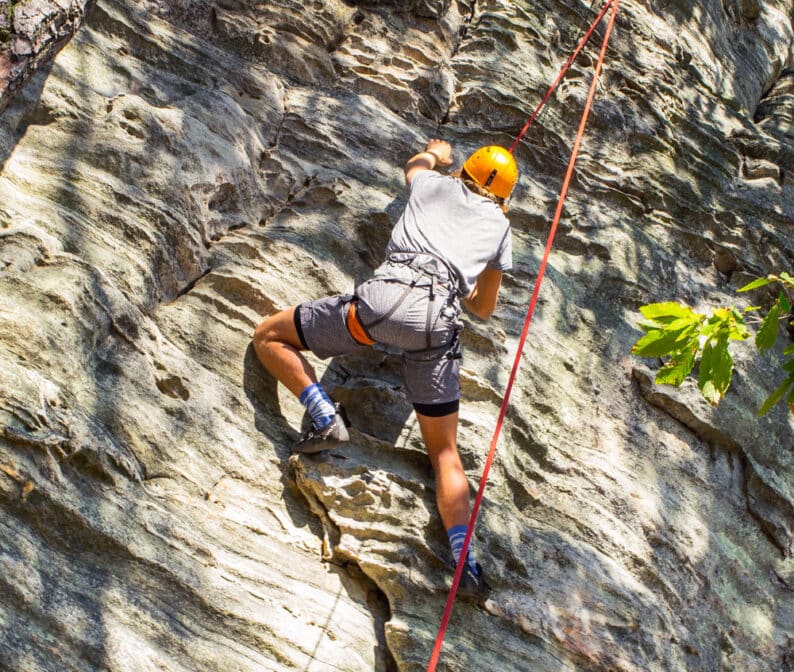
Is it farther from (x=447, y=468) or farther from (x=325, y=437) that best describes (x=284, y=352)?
(x=447, y=468)

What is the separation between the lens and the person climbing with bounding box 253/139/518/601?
479cm

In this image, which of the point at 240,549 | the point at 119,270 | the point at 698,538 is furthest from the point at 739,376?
the point at 119,270

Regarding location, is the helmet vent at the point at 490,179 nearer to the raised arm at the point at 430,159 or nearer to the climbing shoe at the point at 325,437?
the raised arm at the point at 430,159

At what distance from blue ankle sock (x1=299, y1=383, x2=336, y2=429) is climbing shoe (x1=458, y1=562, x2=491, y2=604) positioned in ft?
3.57

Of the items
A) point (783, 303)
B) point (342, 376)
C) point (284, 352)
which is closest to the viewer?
point (783, 303)

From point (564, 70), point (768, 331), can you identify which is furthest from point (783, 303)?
point (564, 70)

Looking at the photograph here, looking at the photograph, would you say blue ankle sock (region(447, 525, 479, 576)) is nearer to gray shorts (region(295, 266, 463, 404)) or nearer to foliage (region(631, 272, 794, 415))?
gray shorts (region(295, 266, 463, 404))

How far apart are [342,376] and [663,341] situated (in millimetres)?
2266

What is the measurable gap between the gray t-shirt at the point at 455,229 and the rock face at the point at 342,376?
2.33 ft

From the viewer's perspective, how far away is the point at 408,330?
4.83 m

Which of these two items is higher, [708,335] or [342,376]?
[708,335]

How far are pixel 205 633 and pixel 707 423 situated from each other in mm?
3948

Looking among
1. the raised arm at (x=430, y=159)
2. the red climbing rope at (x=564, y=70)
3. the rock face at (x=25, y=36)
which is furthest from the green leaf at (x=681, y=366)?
the rock face at (x=25, y=36)

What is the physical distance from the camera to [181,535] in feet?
13.7
